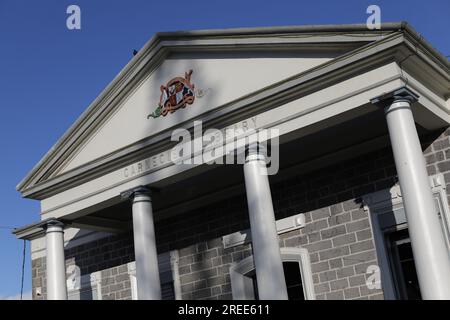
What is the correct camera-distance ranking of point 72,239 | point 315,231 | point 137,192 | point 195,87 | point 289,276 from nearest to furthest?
1. point 195,87
2. point 137,192
3. point 315,231
4. point 289,276
5. point 72,239

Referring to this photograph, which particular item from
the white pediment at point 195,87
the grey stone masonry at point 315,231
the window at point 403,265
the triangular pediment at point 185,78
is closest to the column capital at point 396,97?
the triangular pediment at point 185,78

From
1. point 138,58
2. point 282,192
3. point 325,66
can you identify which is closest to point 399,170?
point 325,66

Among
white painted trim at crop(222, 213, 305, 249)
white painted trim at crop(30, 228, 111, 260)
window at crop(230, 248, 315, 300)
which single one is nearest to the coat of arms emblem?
white painted trim at crop(222, 213, 305, 249)

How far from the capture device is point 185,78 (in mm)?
11914

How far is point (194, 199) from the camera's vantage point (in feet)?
45.8

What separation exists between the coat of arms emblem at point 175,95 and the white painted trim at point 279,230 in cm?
305

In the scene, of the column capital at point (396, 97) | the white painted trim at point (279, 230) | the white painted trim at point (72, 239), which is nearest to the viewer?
the column capital at point (396, 97)

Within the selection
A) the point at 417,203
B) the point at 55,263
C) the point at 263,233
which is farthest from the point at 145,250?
the point at 417,203

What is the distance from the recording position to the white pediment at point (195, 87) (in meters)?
10.6

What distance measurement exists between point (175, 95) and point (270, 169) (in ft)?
7.56

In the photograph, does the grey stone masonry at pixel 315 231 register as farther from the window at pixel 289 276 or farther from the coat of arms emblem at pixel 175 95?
the coat of arms emblem at pixel 175 95

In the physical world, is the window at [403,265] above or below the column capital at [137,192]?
below

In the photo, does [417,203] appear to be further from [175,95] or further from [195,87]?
[175,95]
